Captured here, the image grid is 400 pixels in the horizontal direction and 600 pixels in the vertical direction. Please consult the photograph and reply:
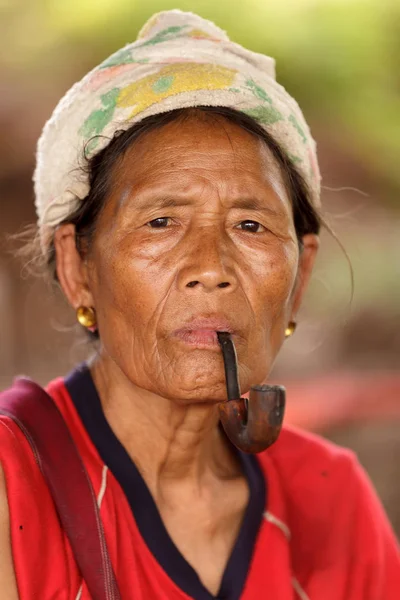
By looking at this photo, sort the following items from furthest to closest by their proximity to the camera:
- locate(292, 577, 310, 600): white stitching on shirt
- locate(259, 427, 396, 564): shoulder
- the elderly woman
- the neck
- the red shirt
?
locate(259, 427, 396, 564): shoulder → locate(292, 577, 310, 600): white stitching on shirt → the neck → the elderly woman → the red shirt

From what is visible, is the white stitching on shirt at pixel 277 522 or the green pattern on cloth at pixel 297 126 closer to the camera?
the green pattern on cloth at pixel 297 126

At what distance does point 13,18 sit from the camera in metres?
6.20

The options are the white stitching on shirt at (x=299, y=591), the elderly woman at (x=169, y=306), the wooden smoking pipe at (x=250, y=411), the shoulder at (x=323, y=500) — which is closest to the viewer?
the wooden smoking pipe at (x=250, y=411)

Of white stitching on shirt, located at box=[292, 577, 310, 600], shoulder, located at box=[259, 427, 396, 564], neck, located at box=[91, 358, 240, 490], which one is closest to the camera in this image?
neck, located at box=[91, 358, 240, 490]

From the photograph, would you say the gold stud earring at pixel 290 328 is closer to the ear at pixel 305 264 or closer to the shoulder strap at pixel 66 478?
the ear at pixel 305 264

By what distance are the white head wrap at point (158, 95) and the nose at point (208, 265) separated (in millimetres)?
359

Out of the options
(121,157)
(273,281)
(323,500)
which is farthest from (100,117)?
(323,500)

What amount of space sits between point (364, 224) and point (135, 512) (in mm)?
5110

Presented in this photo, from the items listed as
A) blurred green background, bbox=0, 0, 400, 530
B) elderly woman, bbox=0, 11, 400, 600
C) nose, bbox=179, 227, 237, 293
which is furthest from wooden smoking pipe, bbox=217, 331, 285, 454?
blurred green background, bbox=0, 0, 400, 530

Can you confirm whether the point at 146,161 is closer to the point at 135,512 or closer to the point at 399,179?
the point at 135,512

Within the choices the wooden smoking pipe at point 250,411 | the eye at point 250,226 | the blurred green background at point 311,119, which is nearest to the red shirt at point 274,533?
the wooden smoking pipe at point 250,411

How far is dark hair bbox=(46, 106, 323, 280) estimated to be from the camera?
2242mm

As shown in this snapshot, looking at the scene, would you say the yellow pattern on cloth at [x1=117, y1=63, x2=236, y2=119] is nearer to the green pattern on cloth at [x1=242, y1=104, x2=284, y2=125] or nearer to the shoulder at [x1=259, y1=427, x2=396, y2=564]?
the green pattern on cloth at [x1=242, y1=104, x2=284, y2=125]

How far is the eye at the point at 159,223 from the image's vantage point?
7.17 ft
